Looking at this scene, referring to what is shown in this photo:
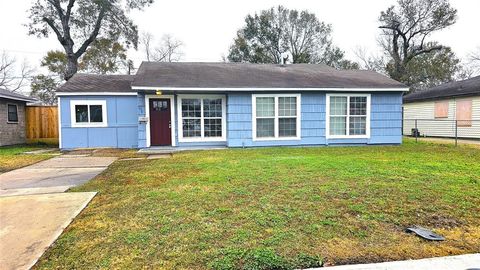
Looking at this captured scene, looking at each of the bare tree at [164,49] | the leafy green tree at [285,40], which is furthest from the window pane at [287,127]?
the bare tree at [164,49]

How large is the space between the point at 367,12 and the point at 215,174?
2945cm

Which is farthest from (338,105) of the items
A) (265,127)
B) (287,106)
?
(265,127)

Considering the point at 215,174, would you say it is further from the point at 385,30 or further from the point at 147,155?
the point at 385,30

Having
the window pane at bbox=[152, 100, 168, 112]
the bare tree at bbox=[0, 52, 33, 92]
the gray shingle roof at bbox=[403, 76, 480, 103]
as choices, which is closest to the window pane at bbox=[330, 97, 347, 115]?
the window pane at bbox=[152, 100, 168, 112]

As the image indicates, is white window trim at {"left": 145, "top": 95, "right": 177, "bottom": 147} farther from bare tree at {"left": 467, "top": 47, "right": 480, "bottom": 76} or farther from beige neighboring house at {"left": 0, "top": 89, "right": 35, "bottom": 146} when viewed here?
bare tree at {"left": 467, "top": 47, "right": 480, "bottom": 76}

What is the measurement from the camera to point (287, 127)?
41.1 ft

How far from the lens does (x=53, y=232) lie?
3432mm

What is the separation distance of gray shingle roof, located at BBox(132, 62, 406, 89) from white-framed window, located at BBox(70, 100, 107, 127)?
2140mm

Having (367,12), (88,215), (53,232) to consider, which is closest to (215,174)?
(88,215)

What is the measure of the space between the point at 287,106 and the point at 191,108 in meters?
3.97

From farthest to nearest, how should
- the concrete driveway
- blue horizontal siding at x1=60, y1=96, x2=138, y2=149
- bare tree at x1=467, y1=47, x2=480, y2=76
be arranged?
1. bare tree at x1=467, y1=47, x2=480, y2=76
2. blue horizontal siding at x1=60, y1=96, x2=138, y2=149
3. the concrete driveway

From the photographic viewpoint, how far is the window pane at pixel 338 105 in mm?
12727

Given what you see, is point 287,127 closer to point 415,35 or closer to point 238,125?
point 238,125

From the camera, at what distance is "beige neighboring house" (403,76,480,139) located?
54.1 feet
